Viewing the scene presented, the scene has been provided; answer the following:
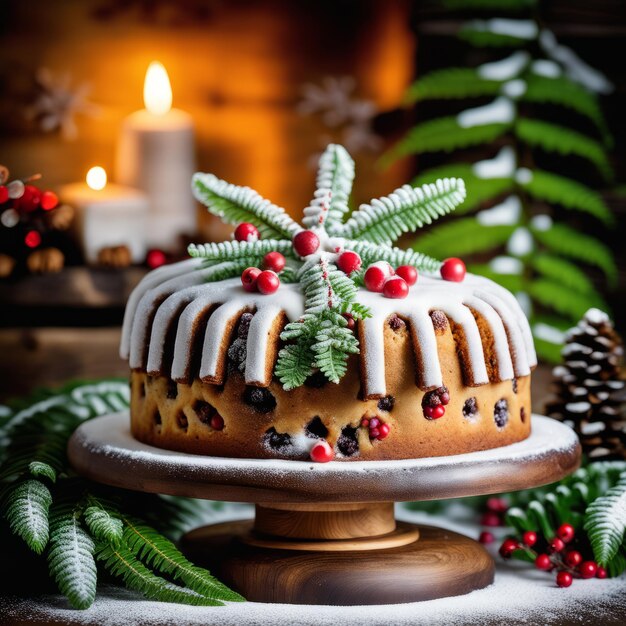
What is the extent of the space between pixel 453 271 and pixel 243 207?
1.11ft

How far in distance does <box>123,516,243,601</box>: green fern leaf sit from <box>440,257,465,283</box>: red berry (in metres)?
0.56

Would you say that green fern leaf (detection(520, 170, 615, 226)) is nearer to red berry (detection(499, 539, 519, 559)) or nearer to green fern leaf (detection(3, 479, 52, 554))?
red berry (detection(499, 539, 519, 559))

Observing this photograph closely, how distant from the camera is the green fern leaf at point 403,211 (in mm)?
1671

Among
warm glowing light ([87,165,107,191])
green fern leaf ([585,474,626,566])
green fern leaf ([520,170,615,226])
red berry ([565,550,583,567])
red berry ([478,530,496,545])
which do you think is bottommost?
red berry ([478,530,496,545])

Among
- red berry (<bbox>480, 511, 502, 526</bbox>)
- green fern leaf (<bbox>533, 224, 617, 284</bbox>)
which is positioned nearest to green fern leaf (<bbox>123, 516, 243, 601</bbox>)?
red berry (<bbox>480, 511, 502, 526</bbox>)

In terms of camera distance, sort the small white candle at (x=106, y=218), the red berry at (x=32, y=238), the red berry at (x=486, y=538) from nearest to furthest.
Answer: the red berry at (x=486, y=538) → the red berry at (x=32, y=238) → the small white candle at (x=106, y=218)

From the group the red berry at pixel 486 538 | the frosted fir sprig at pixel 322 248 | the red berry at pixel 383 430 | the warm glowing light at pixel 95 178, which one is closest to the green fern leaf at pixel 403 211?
the frosted fir sprig at pixel 322 248

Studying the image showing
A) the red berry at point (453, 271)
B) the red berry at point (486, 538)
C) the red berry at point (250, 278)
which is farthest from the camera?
the red berry at point (486, 538)

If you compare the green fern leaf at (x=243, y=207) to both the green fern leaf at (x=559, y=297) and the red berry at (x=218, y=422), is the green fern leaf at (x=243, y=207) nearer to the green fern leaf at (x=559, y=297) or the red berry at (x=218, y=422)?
the red berry at (x=218, y=422)

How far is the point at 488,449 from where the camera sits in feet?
5.23

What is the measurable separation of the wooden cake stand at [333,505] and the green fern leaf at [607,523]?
0.28 feet

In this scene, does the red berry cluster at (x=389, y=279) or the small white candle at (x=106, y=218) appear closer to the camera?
the red berry cluster at (x=389, y=279)

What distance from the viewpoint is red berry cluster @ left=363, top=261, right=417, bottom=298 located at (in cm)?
154

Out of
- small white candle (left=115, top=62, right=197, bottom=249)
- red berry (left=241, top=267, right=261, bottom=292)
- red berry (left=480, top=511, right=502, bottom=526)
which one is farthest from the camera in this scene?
small white candle (left=115, top=62, right=197, bottom=249)
